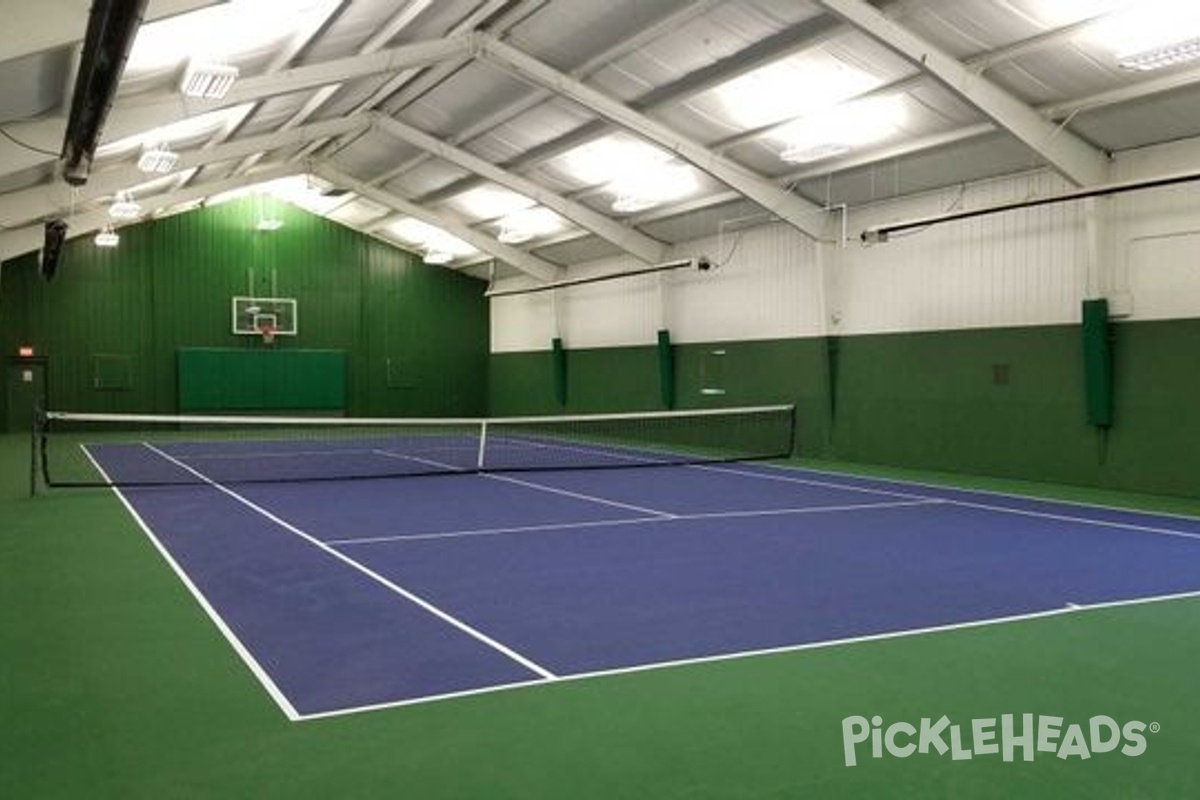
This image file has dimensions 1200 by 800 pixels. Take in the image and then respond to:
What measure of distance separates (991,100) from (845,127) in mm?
2929

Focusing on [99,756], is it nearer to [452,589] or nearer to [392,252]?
[452,589]

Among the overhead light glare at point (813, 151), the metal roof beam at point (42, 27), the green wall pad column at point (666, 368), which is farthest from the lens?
the green wall pad column at point (666, 368)

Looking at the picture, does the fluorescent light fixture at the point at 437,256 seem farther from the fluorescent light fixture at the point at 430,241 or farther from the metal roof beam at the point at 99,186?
the metal roof beam at the point at 99,186

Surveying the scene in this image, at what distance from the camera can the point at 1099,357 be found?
15062 mm

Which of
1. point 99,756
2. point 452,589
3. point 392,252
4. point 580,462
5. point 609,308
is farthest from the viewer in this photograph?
point 392,252

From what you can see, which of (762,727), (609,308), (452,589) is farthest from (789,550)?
(609,308)

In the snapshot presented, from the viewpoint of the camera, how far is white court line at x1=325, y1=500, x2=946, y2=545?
1062 centimetres

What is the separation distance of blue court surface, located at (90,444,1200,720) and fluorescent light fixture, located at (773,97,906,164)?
5.07 m

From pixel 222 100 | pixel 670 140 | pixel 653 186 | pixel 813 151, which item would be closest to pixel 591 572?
pixel 813 151

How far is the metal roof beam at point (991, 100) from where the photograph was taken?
12805 millimetres

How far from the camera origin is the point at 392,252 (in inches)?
1319

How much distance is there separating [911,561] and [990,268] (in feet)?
30.7

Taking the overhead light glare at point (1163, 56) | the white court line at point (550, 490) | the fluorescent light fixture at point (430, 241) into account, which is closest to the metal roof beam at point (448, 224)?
the fluorescent light fixture at point (430, 241)

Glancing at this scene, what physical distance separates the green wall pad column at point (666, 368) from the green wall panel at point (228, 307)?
10797 millimetres
